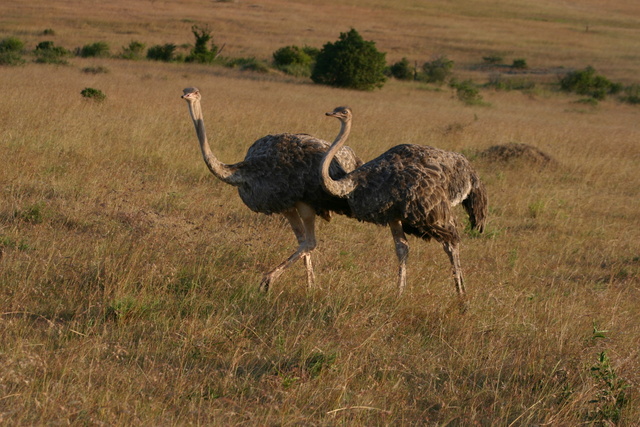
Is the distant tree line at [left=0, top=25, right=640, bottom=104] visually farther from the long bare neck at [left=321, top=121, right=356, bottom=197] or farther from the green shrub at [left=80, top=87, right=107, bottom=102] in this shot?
the long bare neck at [left=321, top=121, right=356, bottom=197]

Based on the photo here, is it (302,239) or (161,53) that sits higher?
(302,239)

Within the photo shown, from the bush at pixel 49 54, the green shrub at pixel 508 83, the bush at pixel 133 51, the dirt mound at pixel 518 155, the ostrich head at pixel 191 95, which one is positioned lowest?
the green shrub at pixel 508 83

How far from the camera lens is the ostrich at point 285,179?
5574 mm

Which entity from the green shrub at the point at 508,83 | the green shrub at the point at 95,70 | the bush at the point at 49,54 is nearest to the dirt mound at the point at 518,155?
the green shrub at the point at 95,70

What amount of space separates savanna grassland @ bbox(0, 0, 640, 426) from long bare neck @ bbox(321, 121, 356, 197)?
26.8 inches

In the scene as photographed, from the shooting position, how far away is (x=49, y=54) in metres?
25.3

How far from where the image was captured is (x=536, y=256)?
7.66m

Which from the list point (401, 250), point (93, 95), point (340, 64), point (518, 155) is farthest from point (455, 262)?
point (340, 64)

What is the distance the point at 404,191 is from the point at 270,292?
1175 mm

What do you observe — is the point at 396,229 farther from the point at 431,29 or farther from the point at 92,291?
the point at 431,29

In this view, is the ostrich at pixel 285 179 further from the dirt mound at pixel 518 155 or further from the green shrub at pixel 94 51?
the green shrub at pixel 94 51

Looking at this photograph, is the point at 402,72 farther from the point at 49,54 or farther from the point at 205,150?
the point at 205,150

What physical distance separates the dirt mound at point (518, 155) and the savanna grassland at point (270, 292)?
0.11 meters

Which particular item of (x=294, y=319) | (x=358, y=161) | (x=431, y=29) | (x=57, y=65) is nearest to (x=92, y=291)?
(x=294, y=319)
